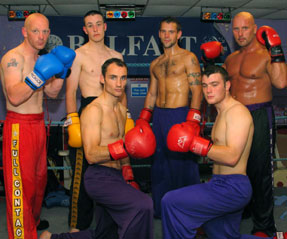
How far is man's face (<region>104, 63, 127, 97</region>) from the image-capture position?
7.64ft

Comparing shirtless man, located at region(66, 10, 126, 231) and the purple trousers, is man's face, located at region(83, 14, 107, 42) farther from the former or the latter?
the purple trousers

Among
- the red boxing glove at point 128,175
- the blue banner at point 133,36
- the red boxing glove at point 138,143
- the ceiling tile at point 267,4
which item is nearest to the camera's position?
the red boxing glove at point 138,143

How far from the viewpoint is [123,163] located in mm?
2498

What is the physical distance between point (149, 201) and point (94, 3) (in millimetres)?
4490

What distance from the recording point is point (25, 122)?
241 centimetres

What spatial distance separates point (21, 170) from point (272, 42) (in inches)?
93.5

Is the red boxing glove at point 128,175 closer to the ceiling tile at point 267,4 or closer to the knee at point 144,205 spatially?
the knee at point 144,205

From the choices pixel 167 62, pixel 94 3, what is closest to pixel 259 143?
pixel 167 62

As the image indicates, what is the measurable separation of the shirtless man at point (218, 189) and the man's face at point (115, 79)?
53 centimetres

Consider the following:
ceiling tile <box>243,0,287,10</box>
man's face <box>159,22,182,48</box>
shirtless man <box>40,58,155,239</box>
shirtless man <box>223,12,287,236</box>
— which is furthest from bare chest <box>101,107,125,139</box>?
ceiling tile <box>243,0,287,10</box>

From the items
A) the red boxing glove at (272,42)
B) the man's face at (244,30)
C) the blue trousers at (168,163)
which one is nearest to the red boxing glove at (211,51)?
the man's face at (244,30)

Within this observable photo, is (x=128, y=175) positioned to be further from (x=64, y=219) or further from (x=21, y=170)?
(x=64, y=219)

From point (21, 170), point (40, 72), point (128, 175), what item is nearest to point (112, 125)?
point (128, 175)

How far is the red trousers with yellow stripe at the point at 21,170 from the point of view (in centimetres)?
231
